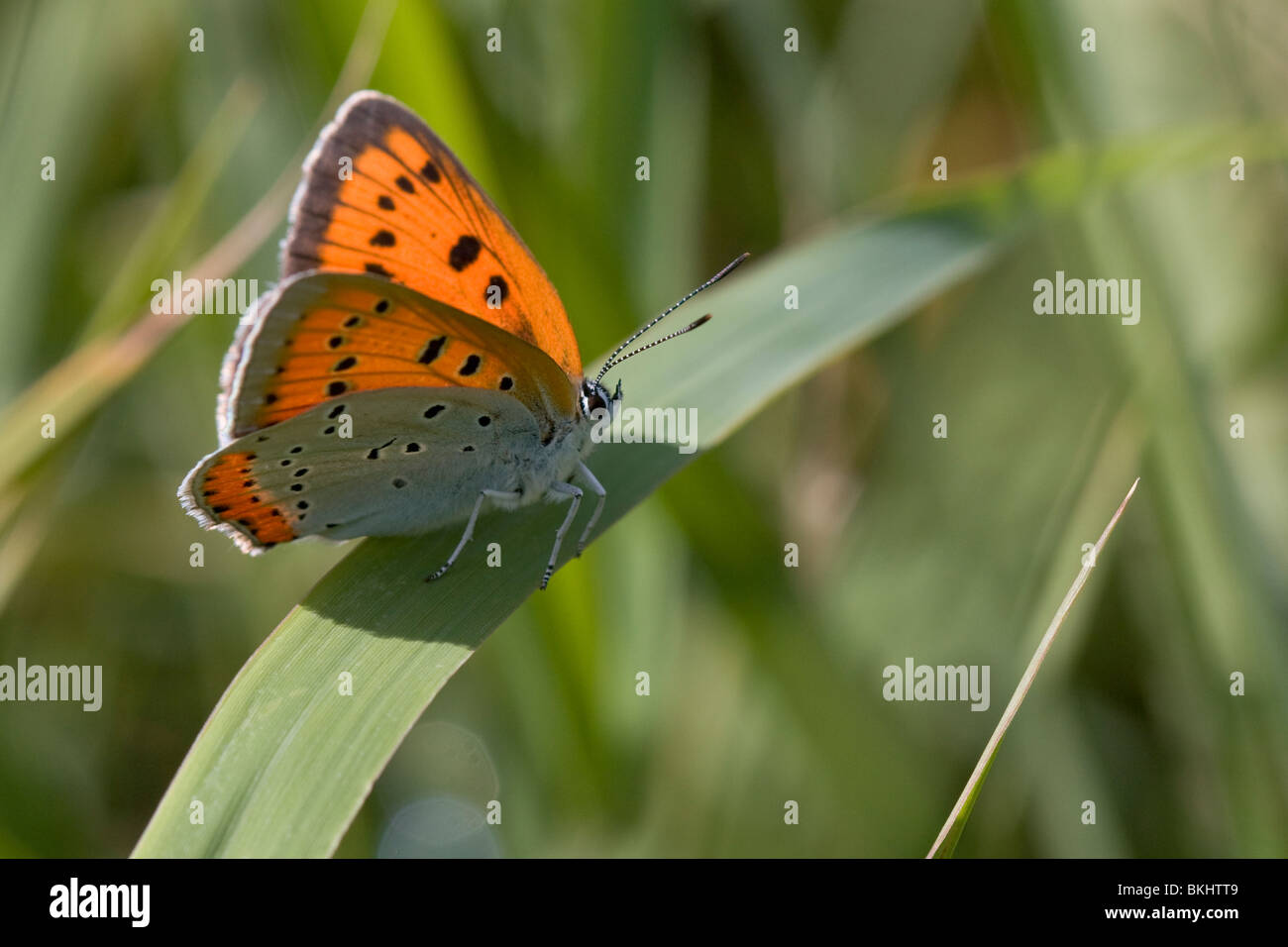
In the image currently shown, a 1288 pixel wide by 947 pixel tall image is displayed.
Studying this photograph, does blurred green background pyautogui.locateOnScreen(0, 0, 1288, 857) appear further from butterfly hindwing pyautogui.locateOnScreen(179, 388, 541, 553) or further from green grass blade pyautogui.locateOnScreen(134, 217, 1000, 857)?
butterfly hindwing pyautogui.locateOnScreen(179, 388, 541, 553)

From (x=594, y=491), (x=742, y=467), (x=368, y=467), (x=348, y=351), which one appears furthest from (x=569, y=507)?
(x=742, y=467)

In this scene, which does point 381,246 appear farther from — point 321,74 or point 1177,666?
point 1177,666

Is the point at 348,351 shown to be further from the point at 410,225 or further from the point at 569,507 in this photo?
the point at 569,507

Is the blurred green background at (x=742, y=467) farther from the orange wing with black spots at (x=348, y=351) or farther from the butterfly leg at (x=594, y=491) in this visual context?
the orange wing with black spots at (x=348, y=351)

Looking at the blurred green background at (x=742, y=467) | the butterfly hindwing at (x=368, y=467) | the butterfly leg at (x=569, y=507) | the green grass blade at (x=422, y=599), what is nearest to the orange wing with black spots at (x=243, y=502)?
the butterfly hindwing at (x=368, y=467)

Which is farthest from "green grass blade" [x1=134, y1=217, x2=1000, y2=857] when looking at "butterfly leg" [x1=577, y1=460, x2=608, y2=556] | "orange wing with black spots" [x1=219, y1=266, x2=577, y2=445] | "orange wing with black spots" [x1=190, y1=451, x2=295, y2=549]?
"orange wing with black spots" [x1=219, y1=266, x2=577, y2=445]

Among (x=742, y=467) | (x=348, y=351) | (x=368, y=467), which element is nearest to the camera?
(x=348, y=351)
